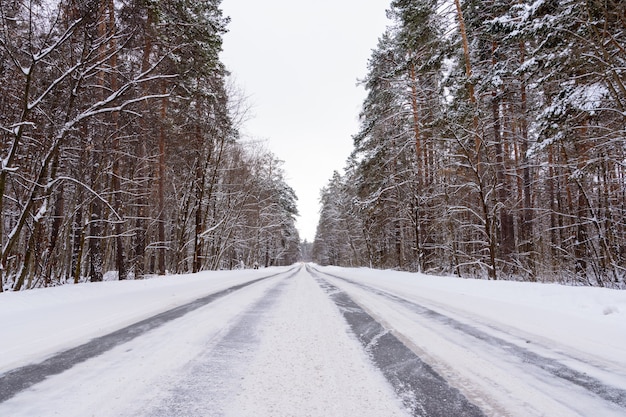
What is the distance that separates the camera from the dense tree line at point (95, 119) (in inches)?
271

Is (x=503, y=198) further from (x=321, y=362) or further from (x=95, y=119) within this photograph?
(x=95, y=119)

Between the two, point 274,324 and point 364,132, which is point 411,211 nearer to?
point 364,132

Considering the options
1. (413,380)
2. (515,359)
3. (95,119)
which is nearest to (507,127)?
(515,359)

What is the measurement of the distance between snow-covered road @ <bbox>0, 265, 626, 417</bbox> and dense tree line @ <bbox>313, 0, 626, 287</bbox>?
5.28 m

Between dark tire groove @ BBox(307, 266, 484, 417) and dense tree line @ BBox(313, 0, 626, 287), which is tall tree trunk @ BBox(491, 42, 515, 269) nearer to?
dense tree line @ BBox(313, 0, 626, 287)

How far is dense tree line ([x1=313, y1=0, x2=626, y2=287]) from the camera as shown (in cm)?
759

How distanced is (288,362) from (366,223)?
79.2 feet

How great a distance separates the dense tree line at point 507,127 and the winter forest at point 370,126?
9 cm

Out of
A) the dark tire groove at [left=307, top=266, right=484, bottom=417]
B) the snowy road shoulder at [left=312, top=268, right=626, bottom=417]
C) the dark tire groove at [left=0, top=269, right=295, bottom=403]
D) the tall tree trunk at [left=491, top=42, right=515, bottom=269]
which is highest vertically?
the tall tree trunk at [left=491, top=42, right=515, bottom=269]

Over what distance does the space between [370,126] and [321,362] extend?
19874 millimetres

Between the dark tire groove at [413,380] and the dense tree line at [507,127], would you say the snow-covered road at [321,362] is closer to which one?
the dark tire groove at [413,380]

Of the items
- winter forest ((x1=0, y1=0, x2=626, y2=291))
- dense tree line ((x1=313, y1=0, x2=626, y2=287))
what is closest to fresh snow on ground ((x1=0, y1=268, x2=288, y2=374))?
winter forest ((x1=0, y1=0, x2=626, y2=291))

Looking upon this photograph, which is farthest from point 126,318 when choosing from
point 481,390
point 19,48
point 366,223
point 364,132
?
point 366,223

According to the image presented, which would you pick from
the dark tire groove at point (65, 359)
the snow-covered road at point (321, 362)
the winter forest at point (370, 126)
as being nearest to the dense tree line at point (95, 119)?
the winter forest at point (370, 126)
